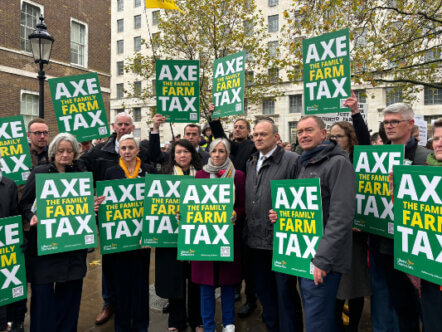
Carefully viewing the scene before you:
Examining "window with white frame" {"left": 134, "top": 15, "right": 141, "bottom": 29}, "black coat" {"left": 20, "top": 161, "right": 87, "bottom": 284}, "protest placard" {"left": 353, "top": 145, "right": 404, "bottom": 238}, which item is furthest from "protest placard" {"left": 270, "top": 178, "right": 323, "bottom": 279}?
"window with white frame" {"left": 134, "top": 15, "right": 141, "bottom": 29}

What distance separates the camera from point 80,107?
4.49 metres

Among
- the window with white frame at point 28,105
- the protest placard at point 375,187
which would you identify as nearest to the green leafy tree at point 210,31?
the window with white frame at point 28,105

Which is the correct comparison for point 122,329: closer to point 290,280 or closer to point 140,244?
point 140,244

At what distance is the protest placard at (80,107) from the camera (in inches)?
174

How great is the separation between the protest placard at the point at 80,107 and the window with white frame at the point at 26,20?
43.8 ft

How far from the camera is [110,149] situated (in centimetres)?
427

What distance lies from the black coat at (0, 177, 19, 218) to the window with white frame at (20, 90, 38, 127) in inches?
A: 543

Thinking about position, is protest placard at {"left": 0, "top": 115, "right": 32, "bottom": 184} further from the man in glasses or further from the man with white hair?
the man with white hair

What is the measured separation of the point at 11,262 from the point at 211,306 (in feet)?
6.40

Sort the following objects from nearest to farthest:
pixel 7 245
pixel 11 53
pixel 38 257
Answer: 1. pixel 7 245
2. pixel 38 257
3. pixel 11 53

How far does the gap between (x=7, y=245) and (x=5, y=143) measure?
198cm

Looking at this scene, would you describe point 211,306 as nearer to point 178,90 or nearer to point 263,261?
point 263,261

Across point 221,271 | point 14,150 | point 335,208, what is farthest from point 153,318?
point 335,208

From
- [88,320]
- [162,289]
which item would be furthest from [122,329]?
[88,320]
